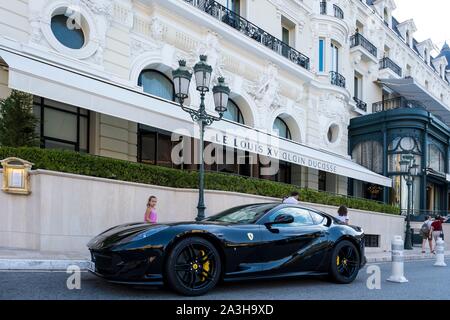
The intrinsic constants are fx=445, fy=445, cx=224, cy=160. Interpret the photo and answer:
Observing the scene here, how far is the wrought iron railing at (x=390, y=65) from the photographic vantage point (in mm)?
29419

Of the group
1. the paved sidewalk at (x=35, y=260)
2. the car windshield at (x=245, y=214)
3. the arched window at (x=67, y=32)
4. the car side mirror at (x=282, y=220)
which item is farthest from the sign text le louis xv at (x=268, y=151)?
the car side mirror at (x=282, y=220)

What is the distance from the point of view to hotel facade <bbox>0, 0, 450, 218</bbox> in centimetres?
1142

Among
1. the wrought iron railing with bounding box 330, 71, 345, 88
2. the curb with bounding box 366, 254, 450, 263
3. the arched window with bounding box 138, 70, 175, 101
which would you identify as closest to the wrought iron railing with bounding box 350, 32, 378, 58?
the wrought iron railing with bounding box 330, 71, 345, 88

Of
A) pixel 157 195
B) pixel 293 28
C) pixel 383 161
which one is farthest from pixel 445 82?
pixel 157 195

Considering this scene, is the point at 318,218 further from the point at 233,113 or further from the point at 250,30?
the point at 250,30

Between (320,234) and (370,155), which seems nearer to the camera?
(320,234)

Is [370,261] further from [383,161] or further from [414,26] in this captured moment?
[414,26]

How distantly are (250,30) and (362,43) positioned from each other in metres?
11.0

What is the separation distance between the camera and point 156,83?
A: 16000mm

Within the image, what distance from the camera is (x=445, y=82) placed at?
141 ft

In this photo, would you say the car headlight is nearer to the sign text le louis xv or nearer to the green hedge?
the green hedge

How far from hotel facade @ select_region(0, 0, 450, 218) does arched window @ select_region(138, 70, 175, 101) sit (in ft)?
0.14

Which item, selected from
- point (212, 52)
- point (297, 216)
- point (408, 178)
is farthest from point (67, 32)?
point (408, 178)

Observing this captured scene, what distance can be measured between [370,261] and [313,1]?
15958mm
